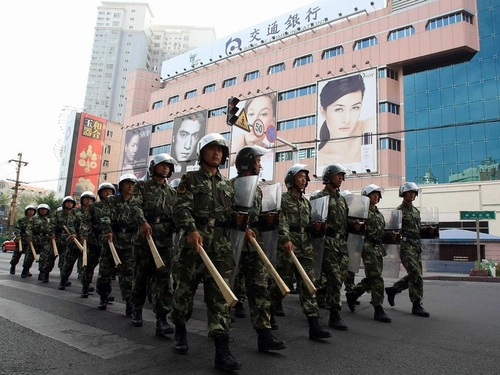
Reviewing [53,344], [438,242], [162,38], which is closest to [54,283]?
[53,344]

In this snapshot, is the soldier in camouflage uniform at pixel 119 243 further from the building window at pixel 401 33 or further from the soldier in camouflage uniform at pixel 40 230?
the building window at pixel 401 33

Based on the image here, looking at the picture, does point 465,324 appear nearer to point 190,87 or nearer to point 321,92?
point 321,92

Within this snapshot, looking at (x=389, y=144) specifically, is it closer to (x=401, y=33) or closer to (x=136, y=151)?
(x=401, y=33)

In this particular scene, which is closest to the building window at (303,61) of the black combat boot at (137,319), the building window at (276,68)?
the building window at (276,68)

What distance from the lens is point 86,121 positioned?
213ft

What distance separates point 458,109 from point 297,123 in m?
13.2

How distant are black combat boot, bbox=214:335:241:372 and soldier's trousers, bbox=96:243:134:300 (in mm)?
2753

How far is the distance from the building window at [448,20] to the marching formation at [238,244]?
96.4ft

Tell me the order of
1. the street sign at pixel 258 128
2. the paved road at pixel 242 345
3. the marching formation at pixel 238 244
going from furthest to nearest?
the street sign at pixel 258 128
the marching formation at pixel 238 244
the paved road at pixel 242 345

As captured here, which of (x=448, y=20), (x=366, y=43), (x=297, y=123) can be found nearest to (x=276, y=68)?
(x=297, y=123)

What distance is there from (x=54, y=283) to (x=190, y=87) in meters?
41.6

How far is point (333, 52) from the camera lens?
35.7m

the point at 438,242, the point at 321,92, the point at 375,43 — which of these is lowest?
the point at 438,242

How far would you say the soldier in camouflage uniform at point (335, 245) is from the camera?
475cm
